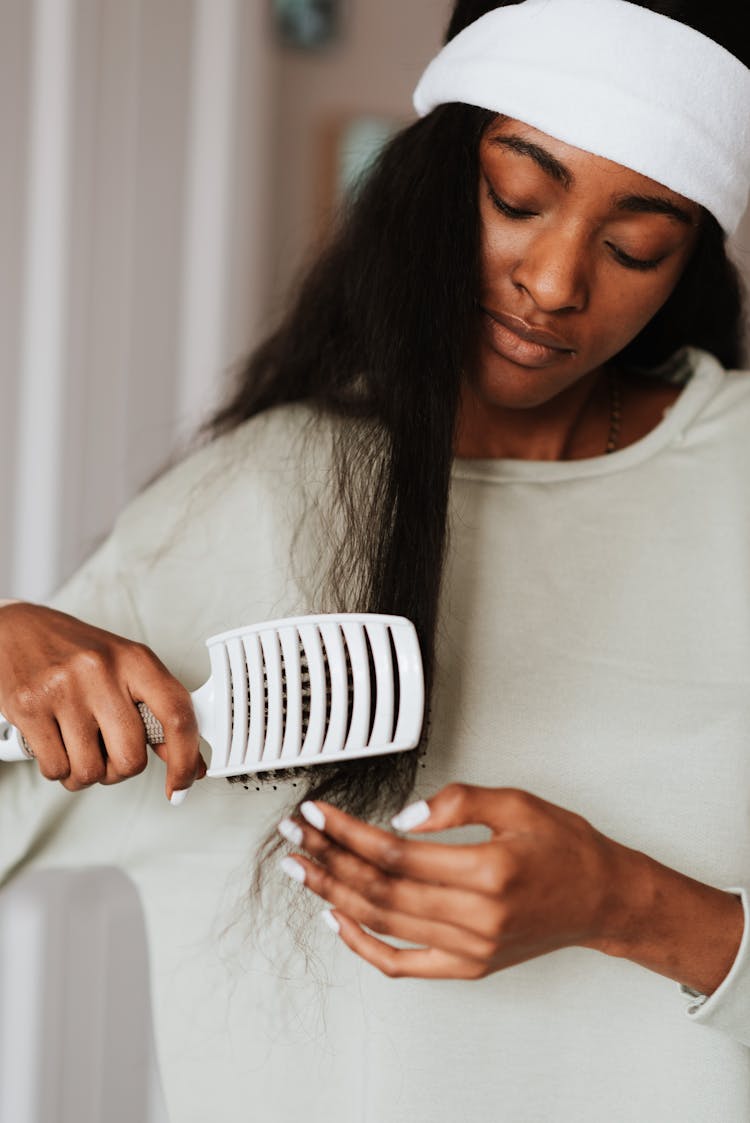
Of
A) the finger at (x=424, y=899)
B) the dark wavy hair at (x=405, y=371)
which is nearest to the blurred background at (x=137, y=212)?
the dark wavy hair at (x=405, y=371)

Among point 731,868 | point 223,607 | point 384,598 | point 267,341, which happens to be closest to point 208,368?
point 267,341

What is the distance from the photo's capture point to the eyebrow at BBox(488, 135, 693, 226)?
2.73ft

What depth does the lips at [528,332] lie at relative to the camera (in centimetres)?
88

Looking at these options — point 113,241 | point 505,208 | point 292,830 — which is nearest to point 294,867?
point 292,830

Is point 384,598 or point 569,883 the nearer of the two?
point 569,883

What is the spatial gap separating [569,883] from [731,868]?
0.76ft

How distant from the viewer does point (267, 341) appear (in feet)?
3.53

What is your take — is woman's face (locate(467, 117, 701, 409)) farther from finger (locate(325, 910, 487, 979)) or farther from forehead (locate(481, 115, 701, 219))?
finger (locate(325, 910, 487, 979))

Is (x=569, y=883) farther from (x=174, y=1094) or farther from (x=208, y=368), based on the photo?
(x=208, y=368)

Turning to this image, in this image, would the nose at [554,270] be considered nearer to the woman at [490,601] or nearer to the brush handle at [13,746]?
the woman at [490,601]

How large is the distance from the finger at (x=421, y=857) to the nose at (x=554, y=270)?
37cm

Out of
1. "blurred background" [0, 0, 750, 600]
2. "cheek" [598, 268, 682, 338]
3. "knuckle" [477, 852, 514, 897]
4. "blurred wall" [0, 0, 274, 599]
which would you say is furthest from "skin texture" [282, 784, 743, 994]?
"blurred wall" [0, 0, 274, 599]

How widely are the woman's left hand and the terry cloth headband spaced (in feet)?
1.39

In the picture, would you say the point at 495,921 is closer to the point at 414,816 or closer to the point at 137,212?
the point at 414,816
